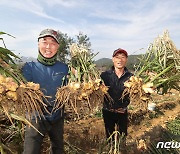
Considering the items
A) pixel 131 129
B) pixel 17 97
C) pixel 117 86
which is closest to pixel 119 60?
pixel 117 86

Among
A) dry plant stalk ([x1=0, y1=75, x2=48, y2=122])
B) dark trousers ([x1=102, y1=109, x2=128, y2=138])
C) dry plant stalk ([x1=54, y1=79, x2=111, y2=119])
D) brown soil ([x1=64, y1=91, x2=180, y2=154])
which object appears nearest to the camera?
dry plant stalk ([x1=0, y1=75, x2=48, y2=122])

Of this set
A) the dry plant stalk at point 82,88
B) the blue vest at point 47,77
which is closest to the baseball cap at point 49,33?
the blue vest at point 47,77

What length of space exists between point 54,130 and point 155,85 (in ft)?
3.72

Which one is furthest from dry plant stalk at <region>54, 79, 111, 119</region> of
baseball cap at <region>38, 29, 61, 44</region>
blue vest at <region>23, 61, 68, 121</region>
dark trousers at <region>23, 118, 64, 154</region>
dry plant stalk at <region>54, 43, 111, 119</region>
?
baseball cap at <region>38, 29, 61, 44</region>

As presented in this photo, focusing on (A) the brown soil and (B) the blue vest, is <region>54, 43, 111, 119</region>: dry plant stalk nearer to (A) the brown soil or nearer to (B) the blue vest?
(B) the blue vest

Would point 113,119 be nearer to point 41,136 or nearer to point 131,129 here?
point 41,136

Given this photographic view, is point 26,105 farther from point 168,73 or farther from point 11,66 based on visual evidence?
point 168,73

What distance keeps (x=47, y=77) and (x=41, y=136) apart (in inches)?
22.1

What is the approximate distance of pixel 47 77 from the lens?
258 cm

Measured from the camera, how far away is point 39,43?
2.62 meters

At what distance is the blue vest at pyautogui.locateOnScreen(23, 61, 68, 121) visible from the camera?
2.55 m

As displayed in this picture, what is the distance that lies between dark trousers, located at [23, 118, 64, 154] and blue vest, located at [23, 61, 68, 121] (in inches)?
3.3

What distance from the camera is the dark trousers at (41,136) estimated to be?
2.45 meters

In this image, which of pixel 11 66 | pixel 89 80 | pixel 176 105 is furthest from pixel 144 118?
pixel 11 66
